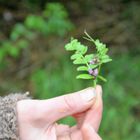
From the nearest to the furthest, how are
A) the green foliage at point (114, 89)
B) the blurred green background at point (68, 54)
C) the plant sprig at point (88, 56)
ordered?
the plant sprig at point (88, 56)
the green foliage at point (114, 89)
the blurred green background at point (68, 54)

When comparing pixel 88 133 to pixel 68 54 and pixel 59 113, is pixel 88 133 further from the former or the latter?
pixel 68 54

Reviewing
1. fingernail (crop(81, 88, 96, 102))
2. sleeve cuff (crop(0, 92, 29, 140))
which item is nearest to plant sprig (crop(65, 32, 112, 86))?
fingernail (crop(81, 88, 96, 102))

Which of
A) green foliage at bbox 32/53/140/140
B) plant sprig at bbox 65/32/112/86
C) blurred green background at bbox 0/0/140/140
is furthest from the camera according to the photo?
blurred green background at bbox 0/0/140/140

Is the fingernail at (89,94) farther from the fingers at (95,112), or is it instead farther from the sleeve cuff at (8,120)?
the sleeve cuff at (8,120)

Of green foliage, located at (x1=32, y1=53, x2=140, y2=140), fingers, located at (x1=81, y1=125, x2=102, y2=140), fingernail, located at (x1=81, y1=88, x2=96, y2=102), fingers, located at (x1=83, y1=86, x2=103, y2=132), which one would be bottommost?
fingers, located at (x1=81, y1=125, x2=102, y2=140)

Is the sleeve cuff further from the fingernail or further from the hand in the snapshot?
the fingernail

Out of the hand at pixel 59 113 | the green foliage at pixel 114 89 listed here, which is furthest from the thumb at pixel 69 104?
→ the green foliage at pixel 114 89

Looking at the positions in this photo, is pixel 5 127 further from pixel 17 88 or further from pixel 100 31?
pixel 100 31

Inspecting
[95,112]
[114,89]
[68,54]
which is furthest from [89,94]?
[68,54]
